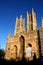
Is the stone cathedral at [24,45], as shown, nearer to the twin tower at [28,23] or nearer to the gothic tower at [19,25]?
the twin tower at [28,23]

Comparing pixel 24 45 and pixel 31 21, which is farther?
pixel 31 21

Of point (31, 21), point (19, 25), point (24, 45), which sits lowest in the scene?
point (24, 45)

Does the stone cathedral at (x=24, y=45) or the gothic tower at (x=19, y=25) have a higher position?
the gothic tower at (x=19, y=25)

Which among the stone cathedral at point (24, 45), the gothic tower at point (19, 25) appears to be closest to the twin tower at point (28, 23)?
the gothic tower at point (19, 25)

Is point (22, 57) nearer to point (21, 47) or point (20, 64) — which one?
point (21, 47)

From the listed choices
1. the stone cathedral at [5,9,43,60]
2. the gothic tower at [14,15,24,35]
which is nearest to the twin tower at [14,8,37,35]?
the gothic tower at [14,15,24,35]

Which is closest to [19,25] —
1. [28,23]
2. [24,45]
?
[28,23]

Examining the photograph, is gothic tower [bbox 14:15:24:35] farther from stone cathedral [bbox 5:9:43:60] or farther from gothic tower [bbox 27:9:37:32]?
stone cathedral [bbox 5:9:43:60]

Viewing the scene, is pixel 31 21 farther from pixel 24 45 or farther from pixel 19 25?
pixel 24 45

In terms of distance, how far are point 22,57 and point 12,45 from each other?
15.2ft

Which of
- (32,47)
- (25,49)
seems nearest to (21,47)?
(25,49)

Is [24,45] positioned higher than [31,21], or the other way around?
[31,21]

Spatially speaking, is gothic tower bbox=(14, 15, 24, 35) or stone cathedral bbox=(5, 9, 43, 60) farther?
gothic tower bbox=(14, 15, 24, 35)

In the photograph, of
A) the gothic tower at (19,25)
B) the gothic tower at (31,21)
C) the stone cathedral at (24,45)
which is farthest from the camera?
the gothic tower at (19,25)
